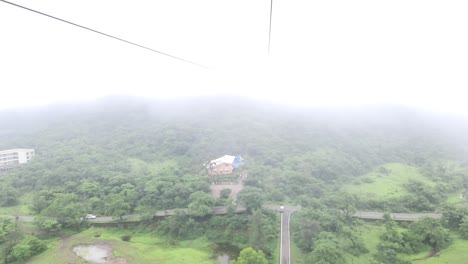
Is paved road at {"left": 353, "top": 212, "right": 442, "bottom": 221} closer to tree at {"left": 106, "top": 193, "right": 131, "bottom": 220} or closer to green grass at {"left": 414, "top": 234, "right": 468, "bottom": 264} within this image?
green grass at {"left": 414, "top": 234, "right": 468, "bottom": 264}

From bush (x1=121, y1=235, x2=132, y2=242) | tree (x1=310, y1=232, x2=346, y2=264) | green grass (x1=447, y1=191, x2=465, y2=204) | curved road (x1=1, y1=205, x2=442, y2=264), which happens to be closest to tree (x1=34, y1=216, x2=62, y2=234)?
curved road (x1=1, y1=205, x2=442, y2=264)

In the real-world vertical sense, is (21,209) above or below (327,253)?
below

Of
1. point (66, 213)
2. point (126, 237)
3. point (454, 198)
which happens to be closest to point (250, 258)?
point (126, 237)

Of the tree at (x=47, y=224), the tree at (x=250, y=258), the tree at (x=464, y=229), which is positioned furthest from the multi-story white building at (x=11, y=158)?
the tree at (x=464, y=229)

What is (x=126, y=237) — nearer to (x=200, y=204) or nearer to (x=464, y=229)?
(x=200, y=204)

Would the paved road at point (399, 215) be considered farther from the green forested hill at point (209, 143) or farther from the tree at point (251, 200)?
the tree at point (251, 200)
